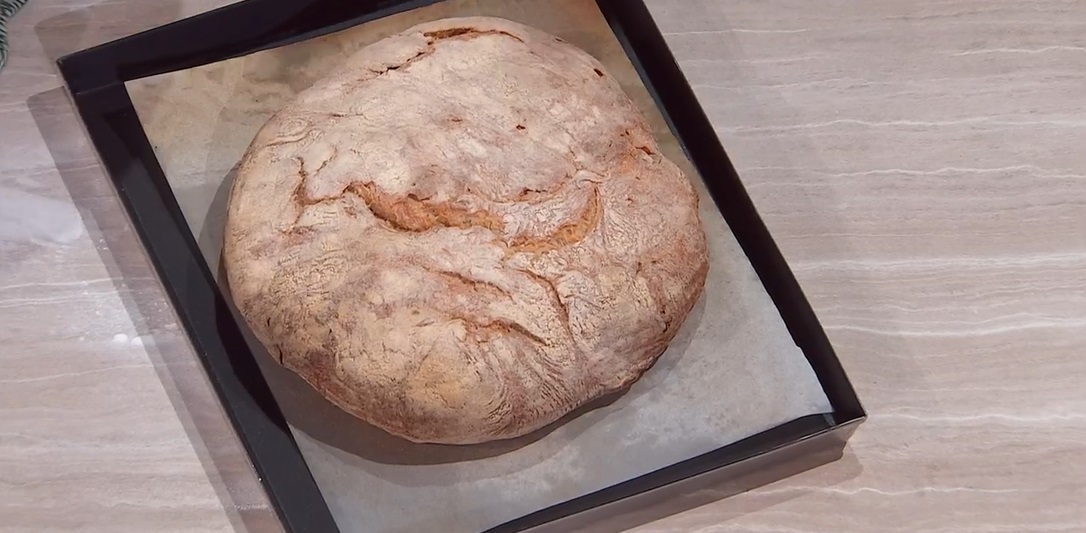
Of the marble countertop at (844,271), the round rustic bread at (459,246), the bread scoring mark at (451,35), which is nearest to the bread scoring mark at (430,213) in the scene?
the round rustic bread at (459,246)

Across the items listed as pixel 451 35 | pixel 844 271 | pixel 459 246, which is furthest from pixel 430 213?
pixel 844 271

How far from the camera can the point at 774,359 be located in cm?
116

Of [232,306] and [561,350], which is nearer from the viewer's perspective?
[561,350]

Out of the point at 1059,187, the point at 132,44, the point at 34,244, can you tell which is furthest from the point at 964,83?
the point at 34,244

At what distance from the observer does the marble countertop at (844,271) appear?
1143 millimetres

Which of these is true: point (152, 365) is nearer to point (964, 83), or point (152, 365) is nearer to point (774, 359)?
point (774, 359)

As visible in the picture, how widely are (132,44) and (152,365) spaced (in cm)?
38

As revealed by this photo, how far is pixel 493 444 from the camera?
1105 millimetres

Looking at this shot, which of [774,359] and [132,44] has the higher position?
[132,44]

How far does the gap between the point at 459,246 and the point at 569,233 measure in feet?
0.38

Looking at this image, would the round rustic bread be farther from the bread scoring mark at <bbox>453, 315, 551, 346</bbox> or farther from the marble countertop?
the marble countertop

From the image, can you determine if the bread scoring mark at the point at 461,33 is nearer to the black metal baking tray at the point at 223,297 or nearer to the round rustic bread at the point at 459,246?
the round rustic bread at the point at 459,246

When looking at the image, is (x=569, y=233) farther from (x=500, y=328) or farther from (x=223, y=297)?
(x=223, y=297)

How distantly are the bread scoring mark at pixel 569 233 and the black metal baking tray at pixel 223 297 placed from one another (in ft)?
0.74
